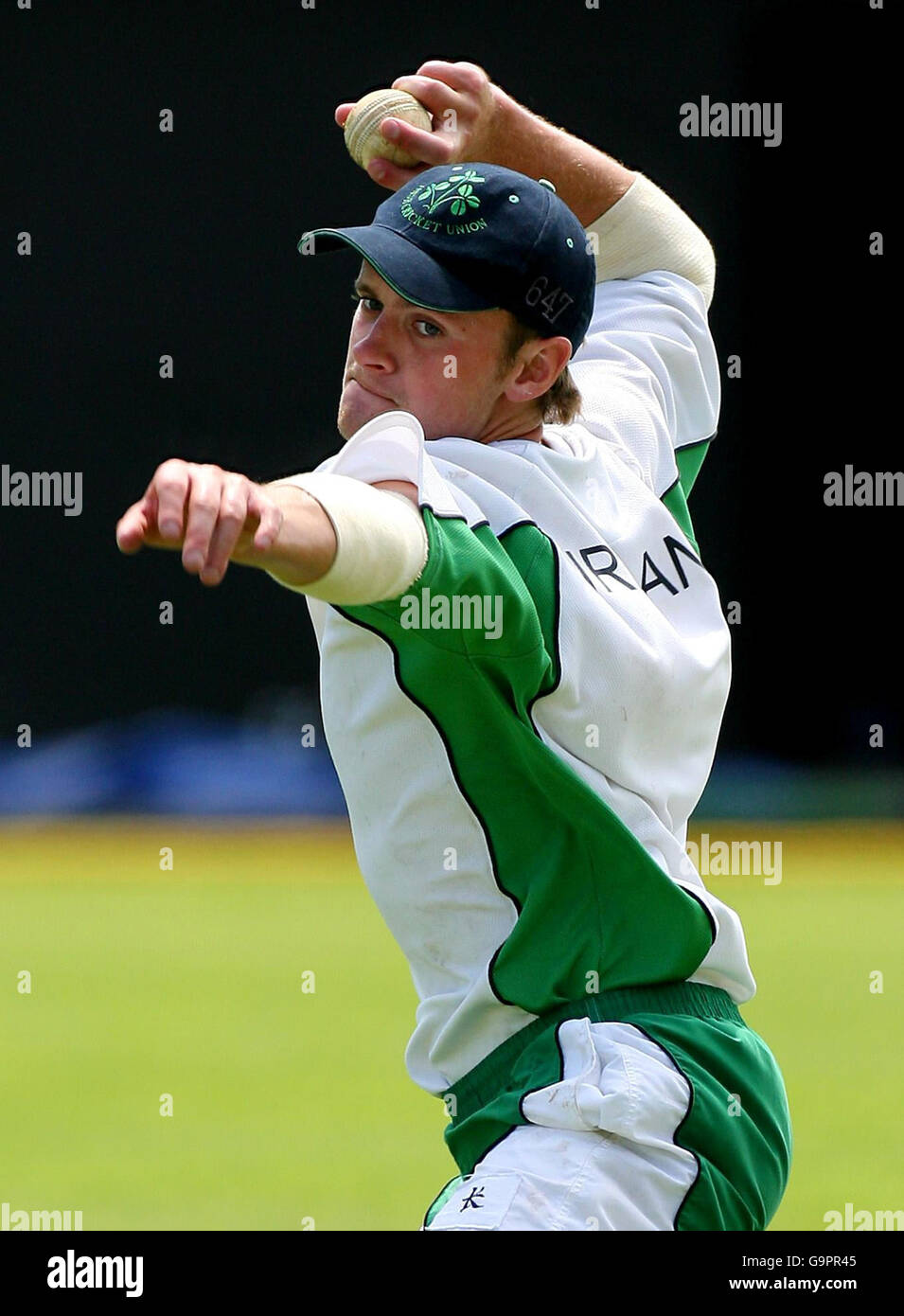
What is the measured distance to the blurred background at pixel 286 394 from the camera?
8.34 m

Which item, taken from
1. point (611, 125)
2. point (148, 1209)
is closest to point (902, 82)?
point (611, 125)

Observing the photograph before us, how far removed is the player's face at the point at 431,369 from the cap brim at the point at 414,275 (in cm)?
2

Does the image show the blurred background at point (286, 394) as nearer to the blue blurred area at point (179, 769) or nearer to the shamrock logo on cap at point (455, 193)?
the blue blurred area at point (179, 769)

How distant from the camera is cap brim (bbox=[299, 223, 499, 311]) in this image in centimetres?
191

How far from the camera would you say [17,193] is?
340 inches

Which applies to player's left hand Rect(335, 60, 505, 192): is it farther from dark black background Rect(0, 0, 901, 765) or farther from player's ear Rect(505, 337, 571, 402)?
dark black background Rect(0, 0, 901, 765)

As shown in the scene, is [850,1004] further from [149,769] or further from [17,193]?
[17,193]

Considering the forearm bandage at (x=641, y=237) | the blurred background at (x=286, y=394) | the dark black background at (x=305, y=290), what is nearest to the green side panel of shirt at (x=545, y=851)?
the forearm bandage at (x=641, y=237)

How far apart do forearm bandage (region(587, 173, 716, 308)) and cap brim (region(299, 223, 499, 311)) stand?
0.61 meters

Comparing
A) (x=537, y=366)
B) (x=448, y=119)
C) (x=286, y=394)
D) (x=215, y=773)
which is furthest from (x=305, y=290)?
(x=537, y=366)

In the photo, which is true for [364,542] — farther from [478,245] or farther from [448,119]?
[448,119]

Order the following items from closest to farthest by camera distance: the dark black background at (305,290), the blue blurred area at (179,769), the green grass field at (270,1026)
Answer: the green grass field at (270,1026), the blue blurred area at (179,769), the dark black background at (305,290)

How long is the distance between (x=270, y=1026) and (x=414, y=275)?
4.58m

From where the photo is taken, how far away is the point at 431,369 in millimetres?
1964
